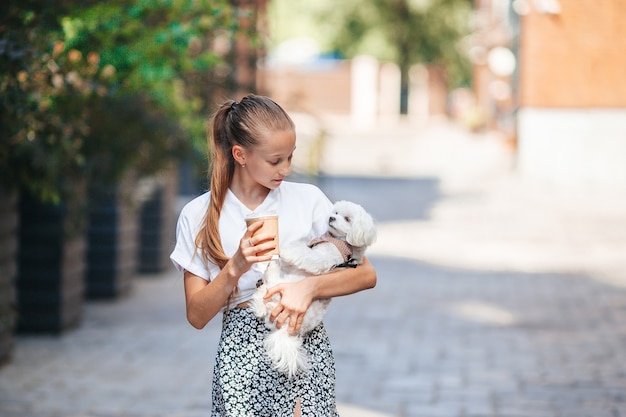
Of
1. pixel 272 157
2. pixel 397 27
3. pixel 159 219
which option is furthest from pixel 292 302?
pixel 397 27

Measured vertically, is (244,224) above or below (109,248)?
above

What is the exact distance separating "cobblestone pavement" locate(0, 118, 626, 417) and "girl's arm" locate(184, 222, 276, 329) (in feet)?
5.98

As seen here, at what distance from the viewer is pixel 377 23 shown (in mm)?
49938

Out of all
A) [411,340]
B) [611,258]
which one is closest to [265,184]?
[411,340]

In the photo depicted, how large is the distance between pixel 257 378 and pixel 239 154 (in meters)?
0.66

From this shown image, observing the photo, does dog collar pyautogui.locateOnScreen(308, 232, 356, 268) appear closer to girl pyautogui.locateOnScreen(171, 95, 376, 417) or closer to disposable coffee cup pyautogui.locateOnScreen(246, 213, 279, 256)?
girl pyautogui.locateOnScreen(171, 95, 376, 417)

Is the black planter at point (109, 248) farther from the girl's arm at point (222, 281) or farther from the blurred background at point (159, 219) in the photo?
the girl's arm at point (222, 281)

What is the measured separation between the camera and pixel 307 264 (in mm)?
2848

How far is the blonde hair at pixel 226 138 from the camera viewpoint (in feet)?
9.50

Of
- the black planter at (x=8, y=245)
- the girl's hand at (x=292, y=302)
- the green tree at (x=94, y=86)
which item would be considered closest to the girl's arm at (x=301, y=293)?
the girl's hand at (x=292, y=302)

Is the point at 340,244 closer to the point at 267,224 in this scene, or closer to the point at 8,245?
the point at 267,224

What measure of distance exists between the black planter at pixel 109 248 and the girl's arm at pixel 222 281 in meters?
5.67

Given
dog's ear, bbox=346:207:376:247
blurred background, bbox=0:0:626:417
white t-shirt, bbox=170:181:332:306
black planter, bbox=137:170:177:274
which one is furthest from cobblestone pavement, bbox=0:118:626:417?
dog's ear, bbox=346:207:376:247

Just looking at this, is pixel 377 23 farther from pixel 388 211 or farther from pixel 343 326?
pixel 343 326
